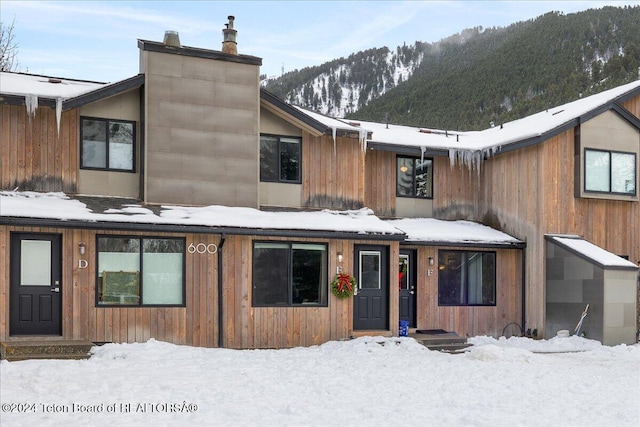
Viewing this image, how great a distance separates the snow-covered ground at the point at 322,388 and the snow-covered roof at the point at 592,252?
2.72 metres

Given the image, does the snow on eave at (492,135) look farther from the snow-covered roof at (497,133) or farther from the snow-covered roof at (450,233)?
the snow-covered roof at (450,233)

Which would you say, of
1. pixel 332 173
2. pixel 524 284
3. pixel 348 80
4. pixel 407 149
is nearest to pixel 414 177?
pixel 407 149

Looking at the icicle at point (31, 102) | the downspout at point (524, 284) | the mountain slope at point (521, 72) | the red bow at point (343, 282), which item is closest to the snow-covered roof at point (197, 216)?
the red bow at point (343, 282)

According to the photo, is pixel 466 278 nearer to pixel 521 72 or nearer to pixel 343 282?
pixel 343 282

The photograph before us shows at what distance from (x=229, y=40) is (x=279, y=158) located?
281 centimetres

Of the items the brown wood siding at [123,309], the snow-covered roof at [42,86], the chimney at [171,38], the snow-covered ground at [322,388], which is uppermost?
the chimney at [171,38]

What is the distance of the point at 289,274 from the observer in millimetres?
14258

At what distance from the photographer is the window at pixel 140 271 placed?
12.9 m

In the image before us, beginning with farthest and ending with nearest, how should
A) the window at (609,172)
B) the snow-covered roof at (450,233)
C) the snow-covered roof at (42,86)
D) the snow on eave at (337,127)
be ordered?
the window at (609,172), the snow-covered roof at (450,233), the snow on eave at (337,127), the snow-covered roof at (42,86)

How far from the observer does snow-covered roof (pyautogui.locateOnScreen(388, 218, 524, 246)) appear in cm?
1680

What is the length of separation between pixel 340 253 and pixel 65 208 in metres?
5.50

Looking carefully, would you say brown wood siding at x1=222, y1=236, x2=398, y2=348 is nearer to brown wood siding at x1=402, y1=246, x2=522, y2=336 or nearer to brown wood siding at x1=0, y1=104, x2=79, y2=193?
brown wood siding at x1=402, y1=246, x2=522, y2=336

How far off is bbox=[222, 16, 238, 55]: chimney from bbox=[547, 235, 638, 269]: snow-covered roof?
8.74 metres

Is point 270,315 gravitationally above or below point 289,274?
below
